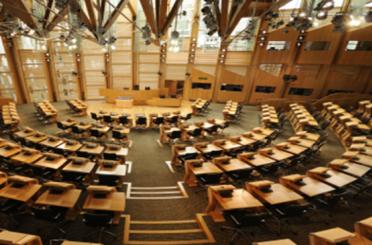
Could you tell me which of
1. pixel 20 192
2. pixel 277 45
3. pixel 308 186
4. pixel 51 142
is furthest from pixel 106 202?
pixel 277 45

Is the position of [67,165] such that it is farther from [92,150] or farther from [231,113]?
[231,113]

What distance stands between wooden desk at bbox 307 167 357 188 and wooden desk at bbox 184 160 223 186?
109 inches

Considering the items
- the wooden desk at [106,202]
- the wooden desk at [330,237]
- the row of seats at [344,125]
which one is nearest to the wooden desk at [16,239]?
the wooden desk at [106,202]

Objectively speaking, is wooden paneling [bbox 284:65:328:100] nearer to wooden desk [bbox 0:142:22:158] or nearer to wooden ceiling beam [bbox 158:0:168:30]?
wooden ceiling beam [bbox 158:0:168:30]

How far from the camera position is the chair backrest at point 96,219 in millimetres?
3720

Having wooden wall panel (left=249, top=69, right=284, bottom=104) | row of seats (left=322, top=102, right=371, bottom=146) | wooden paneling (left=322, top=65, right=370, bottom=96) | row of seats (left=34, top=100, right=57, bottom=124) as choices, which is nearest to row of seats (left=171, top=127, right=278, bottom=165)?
row of seats (left=322, top=102, right=371, bottom=146)

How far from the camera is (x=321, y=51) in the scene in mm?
15070

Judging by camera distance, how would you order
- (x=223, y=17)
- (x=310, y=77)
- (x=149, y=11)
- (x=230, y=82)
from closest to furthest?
(x=149, y=11)
(x=223, y=17)
(x=310, y=77)
(x=230, y=82)

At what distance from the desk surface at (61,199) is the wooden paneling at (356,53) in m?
19.1

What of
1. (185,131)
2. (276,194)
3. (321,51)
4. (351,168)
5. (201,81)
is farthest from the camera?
(201,81)

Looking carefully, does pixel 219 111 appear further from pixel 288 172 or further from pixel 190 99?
pixel 288 172

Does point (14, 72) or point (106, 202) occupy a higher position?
point (14, 72)

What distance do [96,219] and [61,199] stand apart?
45.9 inches

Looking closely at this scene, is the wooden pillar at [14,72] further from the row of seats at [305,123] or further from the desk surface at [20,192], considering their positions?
the row of seats at [305,123]
